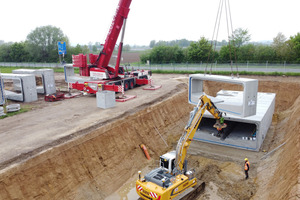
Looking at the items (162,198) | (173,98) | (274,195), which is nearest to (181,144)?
(162,198)

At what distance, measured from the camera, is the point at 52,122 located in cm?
→ 1672

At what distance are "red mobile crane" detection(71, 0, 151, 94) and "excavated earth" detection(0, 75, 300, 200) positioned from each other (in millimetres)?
3119

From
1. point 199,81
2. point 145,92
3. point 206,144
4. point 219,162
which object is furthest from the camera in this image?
point 145,92

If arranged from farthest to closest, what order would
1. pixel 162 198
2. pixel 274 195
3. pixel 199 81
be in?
pixel 199 81
pixel 274 195
pixel 162 198

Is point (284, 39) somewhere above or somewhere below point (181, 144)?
above

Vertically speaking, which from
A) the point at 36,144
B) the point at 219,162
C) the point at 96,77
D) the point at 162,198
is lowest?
the point at 219,162

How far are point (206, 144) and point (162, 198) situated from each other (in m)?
8.94

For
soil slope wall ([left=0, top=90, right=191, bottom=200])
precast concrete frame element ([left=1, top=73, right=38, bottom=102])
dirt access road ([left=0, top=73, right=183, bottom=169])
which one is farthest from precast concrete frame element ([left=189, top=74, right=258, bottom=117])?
precast concrete frame element ([left=1, top=73, right=38, bottom=102])

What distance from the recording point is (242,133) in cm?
1877

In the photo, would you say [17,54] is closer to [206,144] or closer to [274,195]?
[206,144]

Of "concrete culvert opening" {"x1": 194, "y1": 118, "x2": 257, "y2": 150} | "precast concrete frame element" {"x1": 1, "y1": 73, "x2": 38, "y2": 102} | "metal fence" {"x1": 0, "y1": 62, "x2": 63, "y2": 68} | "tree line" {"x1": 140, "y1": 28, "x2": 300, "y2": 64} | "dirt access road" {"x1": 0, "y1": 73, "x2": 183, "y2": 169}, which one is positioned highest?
"tree line" {"x1": 140, "y1": 28, "x2": 300, "y2": 64}

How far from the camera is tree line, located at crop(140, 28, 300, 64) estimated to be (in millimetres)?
41625

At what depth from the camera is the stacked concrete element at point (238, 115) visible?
1388 cm

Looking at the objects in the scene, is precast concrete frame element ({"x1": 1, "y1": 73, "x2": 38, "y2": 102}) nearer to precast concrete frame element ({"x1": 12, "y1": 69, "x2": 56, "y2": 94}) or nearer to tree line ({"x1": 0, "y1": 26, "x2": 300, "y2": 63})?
precast concrete frame element ({"x1": 12, "y1": 69, "x2": 56, "y2": 94})
